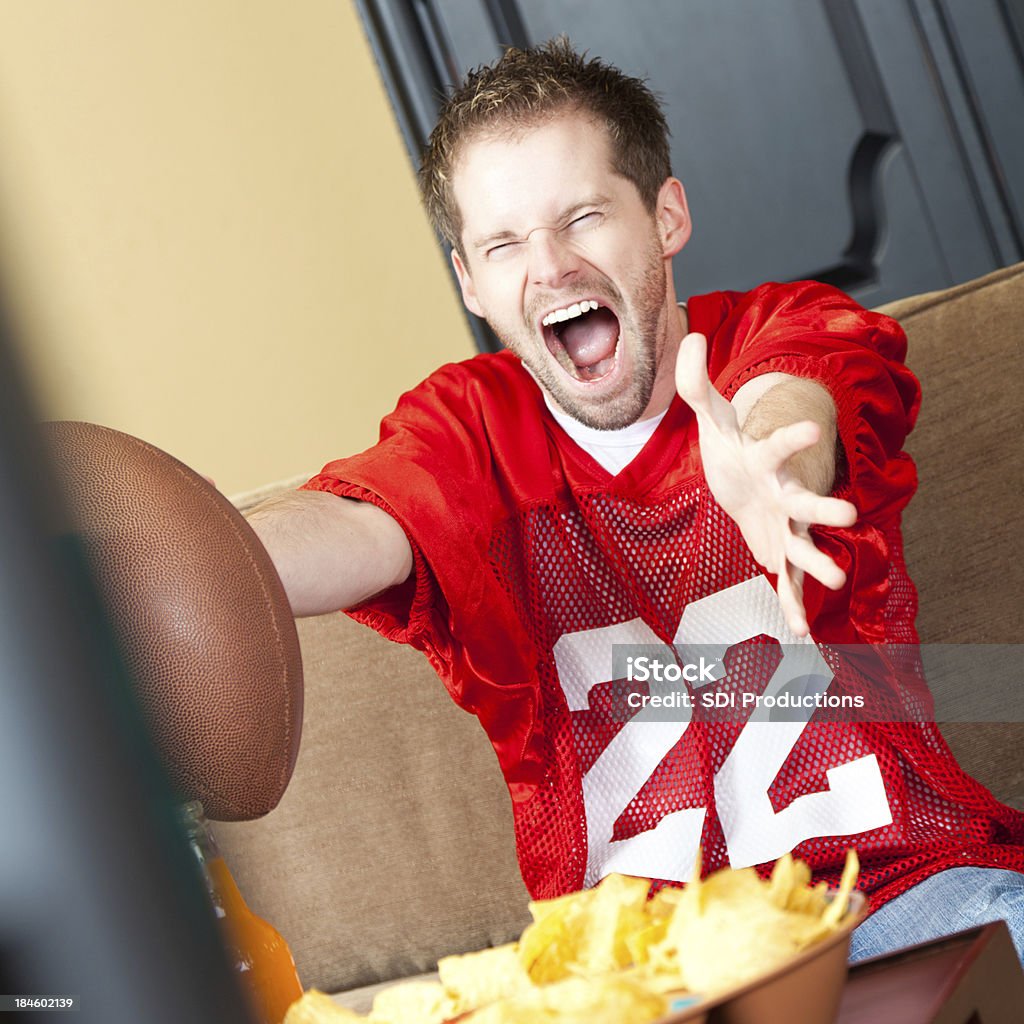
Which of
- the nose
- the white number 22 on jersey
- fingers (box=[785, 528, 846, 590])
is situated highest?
the nose

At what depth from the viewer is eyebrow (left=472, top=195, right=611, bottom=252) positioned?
4.63 ft

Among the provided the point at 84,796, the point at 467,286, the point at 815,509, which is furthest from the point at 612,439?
the point at 84,796

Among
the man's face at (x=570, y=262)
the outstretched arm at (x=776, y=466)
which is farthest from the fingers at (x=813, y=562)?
the man's face at (x=570, y=262)

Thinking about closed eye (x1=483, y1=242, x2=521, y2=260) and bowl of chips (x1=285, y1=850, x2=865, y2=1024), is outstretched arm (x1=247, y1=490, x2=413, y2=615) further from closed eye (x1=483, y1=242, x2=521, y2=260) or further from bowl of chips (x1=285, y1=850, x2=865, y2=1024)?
bowl of chips (x1=285, y1=850, x2=865, y2=1024)

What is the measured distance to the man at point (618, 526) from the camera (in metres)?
1.16

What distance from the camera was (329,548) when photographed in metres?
1.14

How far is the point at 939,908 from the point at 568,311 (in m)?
0.77

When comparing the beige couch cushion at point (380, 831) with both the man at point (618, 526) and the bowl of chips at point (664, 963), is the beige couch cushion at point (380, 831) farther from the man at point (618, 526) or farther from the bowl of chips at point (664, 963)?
the bowl of chips at point (664, 963)

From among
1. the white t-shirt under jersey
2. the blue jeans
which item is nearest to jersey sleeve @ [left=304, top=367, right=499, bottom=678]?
the white t-shirt under jersey

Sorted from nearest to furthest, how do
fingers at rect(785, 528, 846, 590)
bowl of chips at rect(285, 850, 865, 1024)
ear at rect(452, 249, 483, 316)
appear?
1. bowl of chips at rect(285, 850, 865, 1024)
2. fingers at rect(785, 528, 846, 590)
3. ear at rect(452, 249, 483, 316)

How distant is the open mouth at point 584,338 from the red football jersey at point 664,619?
0.30 ft

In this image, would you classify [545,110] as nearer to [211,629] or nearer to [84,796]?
[211,629]

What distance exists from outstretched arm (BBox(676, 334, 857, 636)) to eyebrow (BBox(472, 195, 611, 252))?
36 centimetres

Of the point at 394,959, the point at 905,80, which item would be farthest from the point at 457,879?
the point at 905,80
